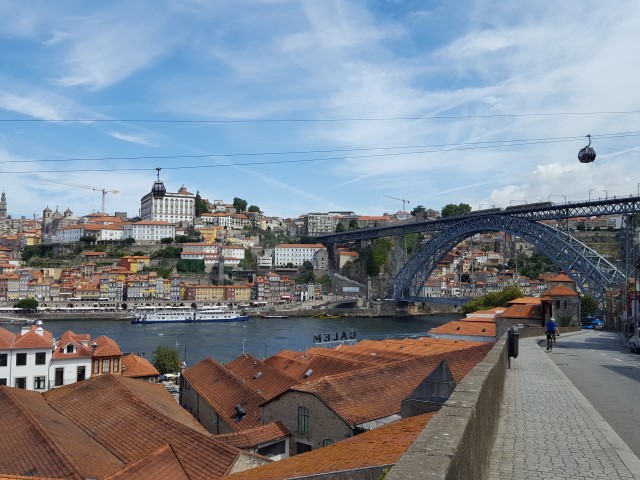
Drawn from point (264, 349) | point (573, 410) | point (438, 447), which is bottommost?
point (264, 349)

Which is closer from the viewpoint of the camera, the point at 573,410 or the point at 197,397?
the point at 573,410

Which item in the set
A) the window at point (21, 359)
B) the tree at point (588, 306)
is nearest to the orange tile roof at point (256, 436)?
the window at point (21, 359)

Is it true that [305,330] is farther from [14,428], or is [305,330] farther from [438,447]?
[438,447]

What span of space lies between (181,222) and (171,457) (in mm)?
61283

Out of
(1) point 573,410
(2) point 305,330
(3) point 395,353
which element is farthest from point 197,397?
(2) point 305,330

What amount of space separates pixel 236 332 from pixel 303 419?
83.1 feet

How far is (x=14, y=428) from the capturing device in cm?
630

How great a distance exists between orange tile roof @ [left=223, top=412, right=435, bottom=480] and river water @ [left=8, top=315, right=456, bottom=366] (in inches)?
686

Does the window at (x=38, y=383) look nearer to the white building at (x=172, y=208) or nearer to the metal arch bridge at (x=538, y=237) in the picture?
the metal arch bridge at (x=538, y=237)

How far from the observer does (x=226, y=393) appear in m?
9.18

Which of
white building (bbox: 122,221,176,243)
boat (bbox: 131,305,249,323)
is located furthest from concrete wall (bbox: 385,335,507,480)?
white building (bbox: 122,221,176,243)

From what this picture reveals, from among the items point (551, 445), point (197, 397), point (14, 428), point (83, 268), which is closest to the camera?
point (551, 445)

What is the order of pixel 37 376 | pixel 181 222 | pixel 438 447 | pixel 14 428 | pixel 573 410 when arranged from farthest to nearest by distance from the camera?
pixel 181 222
pixel 37 376
pixel 14 428
pixel 573 410
pixel 438 447

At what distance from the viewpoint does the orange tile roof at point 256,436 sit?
6078 millimetres
